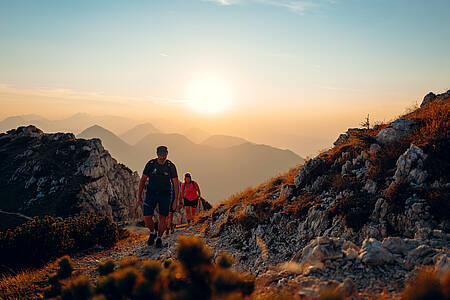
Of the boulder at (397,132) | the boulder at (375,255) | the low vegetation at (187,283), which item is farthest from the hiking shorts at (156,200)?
the boulder at (397,132)

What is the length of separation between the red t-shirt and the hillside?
3080mm

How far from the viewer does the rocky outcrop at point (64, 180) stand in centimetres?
2641

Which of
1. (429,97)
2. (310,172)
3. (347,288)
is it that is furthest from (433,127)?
(429,97)

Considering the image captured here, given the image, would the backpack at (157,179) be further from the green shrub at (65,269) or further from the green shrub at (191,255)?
the green shrub at (191,255)

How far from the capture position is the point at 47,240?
31.8 ft

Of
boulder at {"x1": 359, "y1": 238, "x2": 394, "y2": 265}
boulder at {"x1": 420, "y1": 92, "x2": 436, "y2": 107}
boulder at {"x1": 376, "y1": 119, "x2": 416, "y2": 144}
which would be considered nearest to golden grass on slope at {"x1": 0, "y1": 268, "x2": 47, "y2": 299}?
boulder at {"x1": 359, "y1": 238, "x2": 394, "y2": 265}

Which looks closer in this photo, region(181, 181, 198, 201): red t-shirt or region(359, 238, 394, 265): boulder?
region(359, 238, 394, 265): boulder

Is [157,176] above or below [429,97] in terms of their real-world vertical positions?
below

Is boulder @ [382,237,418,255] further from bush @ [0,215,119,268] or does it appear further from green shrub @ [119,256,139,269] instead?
bush @ [0,215,119,268]

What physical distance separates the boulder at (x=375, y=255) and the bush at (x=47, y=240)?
995cm

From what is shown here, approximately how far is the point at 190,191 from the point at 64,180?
68.6ft

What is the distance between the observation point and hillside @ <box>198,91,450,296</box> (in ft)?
16.6

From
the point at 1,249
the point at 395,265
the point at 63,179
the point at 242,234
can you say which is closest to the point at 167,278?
the point at 395,265

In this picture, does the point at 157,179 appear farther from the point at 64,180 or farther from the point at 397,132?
the point at 64,180
